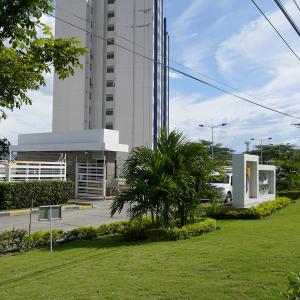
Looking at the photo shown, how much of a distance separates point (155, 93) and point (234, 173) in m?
53.5

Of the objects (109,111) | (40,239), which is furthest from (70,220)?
(109,111)

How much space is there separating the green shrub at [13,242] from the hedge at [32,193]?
9.52 metres

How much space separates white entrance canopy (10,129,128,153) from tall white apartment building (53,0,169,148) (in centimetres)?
3191

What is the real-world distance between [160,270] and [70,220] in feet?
38.0

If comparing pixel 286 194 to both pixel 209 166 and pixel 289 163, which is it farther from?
pixel 209 166

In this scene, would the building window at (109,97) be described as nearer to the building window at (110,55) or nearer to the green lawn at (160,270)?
the building window at (110,55)

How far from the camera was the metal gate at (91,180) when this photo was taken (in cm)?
3095

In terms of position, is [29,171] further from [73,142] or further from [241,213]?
[241,213]

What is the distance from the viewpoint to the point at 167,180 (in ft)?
41.5

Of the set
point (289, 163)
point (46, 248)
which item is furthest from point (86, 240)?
point (289, 163)

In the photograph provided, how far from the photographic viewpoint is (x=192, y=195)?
13383 millimetres

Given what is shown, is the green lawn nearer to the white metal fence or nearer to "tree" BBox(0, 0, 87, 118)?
"tree" BBox(0, 0, 87, 118)

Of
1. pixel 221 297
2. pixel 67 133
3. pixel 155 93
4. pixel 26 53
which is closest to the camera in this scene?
pixel 26 53

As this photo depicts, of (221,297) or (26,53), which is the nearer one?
(26,53)
